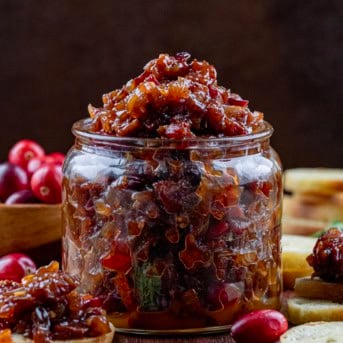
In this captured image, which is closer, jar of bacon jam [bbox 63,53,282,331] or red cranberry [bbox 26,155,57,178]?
jar of bacon jam [bbox 63,53,282,331]

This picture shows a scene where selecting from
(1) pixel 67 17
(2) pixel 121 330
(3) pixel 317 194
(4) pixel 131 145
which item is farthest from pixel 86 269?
(1) pixel 67 17

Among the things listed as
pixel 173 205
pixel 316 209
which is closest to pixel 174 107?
pixel 173 205

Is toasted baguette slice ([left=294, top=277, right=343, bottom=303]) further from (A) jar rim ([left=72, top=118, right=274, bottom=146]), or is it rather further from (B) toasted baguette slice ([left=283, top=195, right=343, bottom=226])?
(B) toasted baguette slice ([left=283, top=195, right=343, bottom=226])

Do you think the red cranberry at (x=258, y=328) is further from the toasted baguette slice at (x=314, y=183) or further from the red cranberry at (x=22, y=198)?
the toasted baguette slice at (x=314, y=183)

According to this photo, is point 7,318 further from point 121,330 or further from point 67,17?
point 67,17

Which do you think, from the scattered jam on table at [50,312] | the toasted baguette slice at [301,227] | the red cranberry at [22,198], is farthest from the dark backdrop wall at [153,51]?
the scattered jam on table at [50,312]

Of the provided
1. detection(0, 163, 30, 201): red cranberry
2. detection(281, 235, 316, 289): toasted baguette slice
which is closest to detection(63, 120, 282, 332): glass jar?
detection(281, 235, 316, 289): toasted baguette slice

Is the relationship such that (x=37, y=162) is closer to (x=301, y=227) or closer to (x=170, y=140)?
(x=170, y=140)
